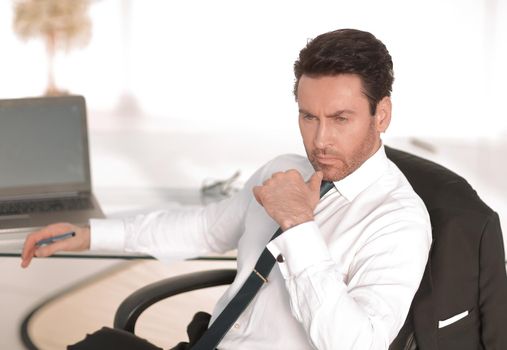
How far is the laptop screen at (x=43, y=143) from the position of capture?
3443mm

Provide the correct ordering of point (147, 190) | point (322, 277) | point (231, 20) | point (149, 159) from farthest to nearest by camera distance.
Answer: point (231, 20) < point (149, 159) < point (147, 190) < point (322, 277)

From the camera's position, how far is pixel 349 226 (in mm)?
2098

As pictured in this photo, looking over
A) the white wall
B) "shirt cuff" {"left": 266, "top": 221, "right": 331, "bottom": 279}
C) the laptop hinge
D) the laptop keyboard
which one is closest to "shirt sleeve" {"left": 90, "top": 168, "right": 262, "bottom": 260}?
"shirt cuff" {"left": 266, "top": 221, "right": 331, "bottom": 279}

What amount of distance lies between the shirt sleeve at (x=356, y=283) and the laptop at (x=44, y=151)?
1.57 m

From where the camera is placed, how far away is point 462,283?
2031 millimetres

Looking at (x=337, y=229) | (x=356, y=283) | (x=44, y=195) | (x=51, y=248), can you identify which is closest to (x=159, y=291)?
(x=51, y=248)

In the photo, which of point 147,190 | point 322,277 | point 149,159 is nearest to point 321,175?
point 322,277

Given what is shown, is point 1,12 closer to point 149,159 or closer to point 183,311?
point 149,159

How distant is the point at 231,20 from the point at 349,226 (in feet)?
13.8

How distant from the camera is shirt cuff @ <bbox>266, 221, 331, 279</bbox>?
1.86 meters

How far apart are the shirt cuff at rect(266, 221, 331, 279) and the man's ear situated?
0.99 feet

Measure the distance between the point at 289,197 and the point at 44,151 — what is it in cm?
174

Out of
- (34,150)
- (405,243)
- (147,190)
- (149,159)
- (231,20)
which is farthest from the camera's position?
(231,20)

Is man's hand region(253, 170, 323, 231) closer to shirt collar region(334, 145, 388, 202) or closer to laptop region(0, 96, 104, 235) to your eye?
shirt collar region(334, 145, 388, 202)
